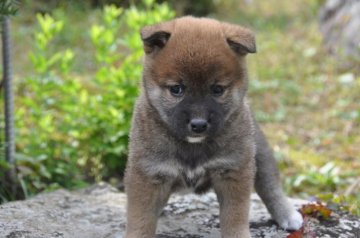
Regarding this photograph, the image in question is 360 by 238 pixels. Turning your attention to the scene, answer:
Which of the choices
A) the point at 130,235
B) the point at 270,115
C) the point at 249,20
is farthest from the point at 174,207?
the point at 249,20

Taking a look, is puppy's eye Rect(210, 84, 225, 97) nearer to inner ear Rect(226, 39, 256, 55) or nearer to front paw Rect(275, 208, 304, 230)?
inner ear Rect(226, 39, 256, 55)

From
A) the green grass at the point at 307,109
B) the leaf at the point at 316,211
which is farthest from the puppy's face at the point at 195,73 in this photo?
the green grass at the point at 307,109

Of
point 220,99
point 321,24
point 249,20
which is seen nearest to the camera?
point 220,99

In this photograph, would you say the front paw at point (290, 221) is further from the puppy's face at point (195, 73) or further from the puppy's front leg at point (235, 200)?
the puppy's face at point (195, 73)

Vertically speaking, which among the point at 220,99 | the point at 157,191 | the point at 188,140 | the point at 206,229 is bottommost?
the point at 206,229

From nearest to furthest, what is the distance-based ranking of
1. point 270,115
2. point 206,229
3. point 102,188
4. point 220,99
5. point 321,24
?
point 220,99 → point 206,229 → point 102,188 → point 270,115 → point 321,24

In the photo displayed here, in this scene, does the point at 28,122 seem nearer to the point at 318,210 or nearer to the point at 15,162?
the point at 15,162

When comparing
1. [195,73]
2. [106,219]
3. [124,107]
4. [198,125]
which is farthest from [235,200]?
[124,107]

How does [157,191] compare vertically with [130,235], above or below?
above
